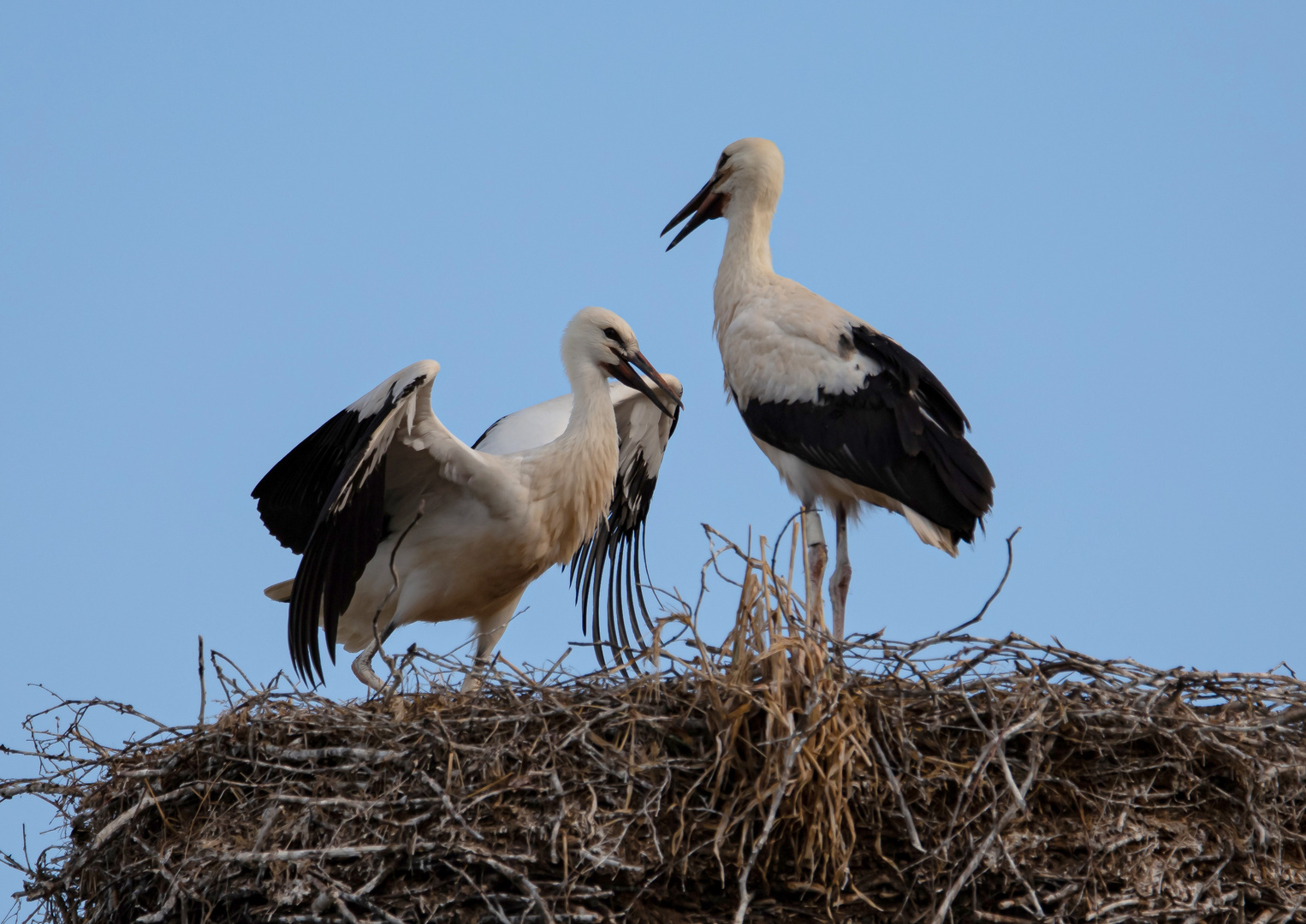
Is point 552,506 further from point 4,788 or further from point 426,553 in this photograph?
point 4,788

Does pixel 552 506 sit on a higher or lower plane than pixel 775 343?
lower

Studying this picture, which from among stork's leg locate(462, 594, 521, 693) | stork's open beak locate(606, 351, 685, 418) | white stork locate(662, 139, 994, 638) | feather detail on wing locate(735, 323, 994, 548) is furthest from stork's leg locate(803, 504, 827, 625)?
stork's leg locate(462, 594, 521, 693)

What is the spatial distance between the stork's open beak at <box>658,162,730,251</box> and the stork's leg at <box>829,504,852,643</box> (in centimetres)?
136

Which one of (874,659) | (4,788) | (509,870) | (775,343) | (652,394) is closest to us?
(509,870)

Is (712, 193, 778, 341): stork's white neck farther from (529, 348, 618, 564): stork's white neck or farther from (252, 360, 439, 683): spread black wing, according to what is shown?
(252, 360, 439, 683): spread black wing

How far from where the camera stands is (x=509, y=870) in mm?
3320

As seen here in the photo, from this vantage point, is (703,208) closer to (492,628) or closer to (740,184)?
(740,184)

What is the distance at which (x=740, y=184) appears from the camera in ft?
18.6

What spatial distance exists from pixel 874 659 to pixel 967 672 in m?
0.22

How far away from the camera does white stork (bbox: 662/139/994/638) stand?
4684 millimetres

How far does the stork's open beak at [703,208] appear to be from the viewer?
19.0 ft

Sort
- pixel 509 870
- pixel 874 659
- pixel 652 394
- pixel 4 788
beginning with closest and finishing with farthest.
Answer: pixel 509 870, pixel 874 659, pixel 4 788, pixel 652 394

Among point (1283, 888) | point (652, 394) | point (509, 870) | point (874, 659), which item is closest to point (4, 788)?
point (509, 870)

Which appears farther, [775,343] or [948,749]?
[775,343]
